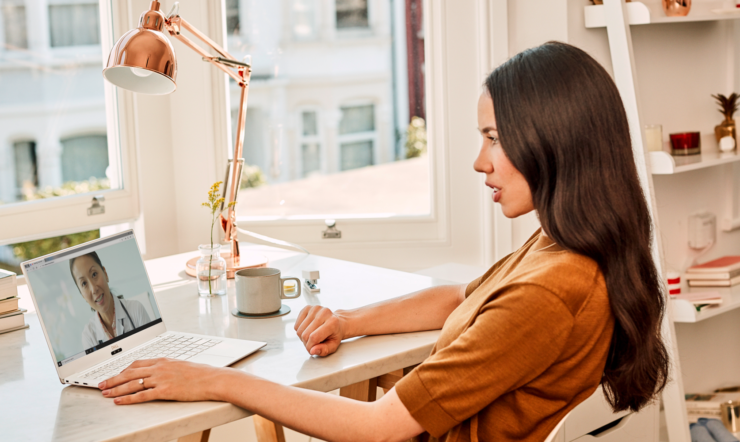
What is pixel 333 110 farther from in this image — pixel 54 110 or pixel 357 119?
pixel 54 110

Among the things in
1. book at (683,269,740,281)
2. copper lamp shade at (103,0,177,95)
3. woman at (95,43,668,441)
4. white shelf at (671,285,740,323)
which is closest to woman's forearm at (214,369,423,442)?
woman at (95,43,668,441)

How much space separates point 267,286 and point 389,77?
4.12 feet

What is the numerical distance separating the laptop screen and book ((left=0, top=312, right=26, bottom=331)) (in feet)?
1.12

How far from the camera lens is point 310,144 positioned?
254cm

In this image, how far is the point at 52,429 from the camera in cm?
99

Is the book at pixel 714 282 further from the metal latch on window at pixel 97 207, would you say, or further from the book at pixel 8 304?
the book at pixel 8 304


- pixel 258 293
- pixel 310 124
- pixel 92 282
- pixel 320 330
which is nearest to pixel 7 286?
pixel 92 282

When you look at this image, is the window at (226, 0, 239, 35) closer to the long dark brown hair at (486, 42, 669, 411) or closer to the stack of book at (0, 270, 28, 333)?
the stack of book at (0, 270, 28, 333)

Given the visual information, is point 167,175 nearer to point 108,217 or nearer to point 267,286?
point 108,217

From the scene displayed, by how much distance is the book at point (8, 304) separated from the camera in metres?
1.45

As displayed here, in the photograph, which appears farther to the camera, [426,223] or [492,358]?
[426,223]

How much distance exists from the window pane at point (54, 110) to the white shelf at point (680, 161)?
1.76m

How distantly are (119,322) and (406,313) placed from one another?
1.77 ft

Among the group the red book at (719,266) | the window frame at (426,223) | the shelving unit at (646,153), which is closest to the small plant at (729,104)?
the shelving unit at (646,153)
